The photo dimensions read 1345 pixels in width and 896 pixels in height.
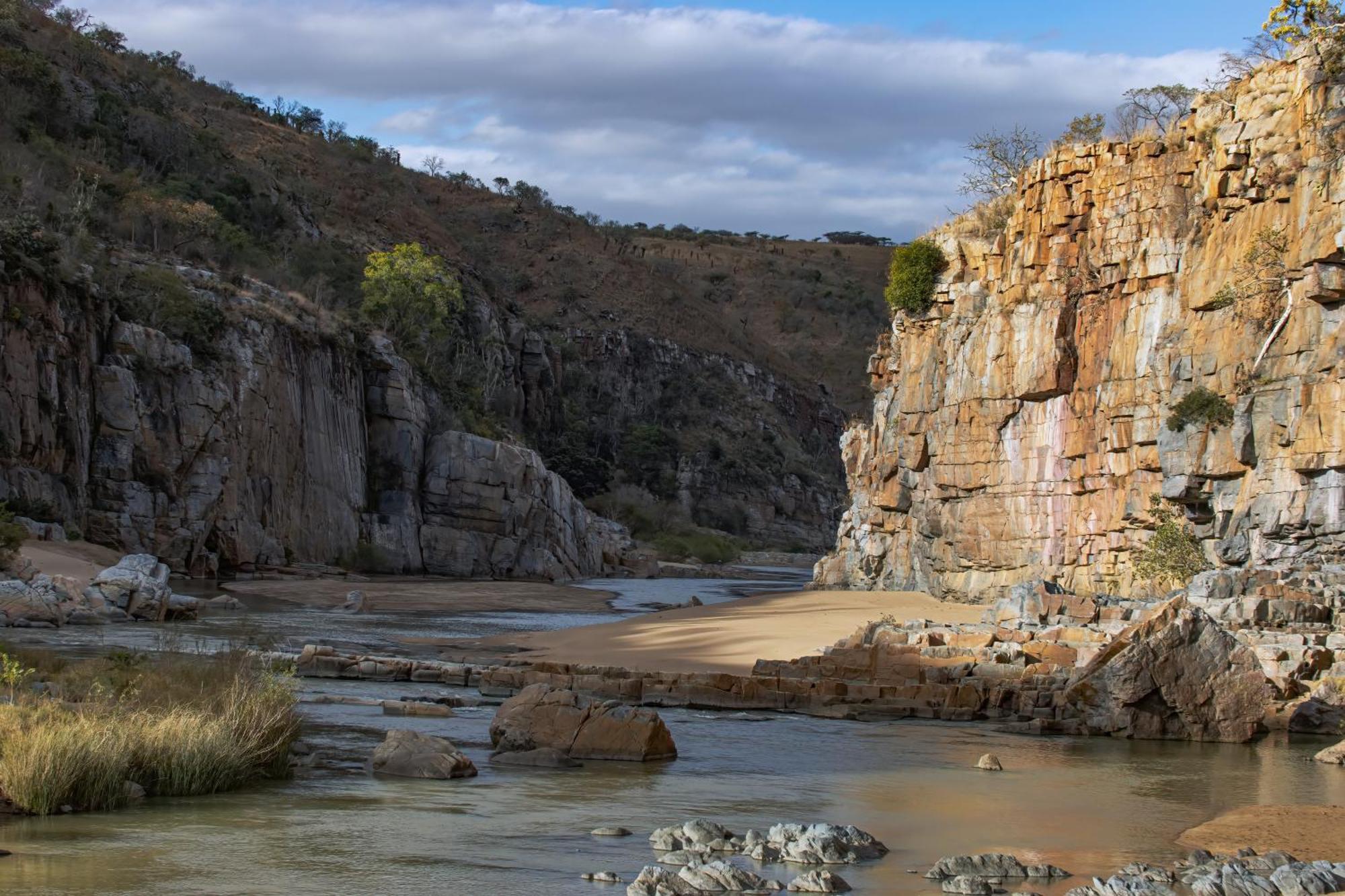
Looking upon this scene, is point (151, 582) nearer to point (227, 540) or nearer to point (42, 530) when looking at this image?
point (42, 530)

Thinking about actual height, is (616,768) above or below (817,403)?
below

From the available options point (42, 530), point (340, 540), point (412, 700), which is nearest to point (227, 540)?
point (340, 540)

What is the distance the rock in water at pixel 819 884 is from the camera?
10.7m

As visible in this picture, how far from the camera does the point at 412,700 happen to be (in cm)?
2181

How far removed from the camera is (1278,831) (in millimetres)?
Answer: 13180

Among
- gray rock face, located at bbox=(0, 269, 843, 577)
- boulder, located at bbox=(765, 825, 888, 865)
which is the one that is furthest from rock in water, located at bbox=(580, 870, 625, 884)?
gray rock face, located at bbox=(0, 269, 843, 577)

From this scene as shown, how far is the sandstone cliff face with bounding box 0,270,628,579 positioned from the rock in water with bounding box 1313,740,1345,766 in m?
37.6

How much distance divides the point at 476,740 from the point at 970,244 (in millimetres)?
27733

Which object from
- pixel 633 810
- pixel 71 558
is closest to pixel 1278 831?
pixel 633 810

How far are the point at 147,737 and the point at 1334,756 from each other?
13793 mm

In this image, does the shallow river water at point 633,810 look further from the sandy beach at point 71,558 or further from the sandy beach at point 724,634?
the sandy beach at point 71,558

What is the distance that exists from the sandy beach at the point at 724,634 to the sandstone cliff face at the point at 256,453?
20.6 metres

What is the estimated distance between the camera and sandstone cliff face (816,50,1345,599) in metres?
28.1

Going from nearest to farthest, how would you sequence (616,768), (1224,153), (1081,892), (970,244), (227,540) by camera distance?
(1081,892) < (616,768) < (1224,153) < (970,244) < (227,540)
